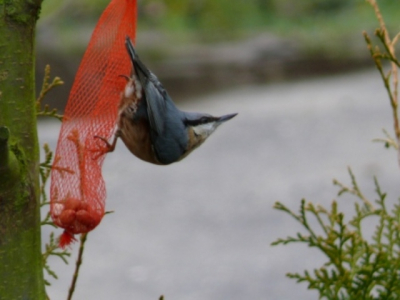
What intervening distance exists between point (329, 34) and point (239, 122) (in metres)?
4.22

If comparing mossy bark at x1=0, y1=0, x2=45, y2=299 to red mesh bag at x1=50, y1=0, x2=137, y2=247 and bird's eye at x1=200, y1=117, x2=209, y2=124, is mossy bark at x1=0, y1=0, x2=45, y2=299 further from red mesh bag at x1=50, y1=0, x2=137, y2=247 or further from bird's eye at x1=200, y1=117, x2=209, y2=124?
bird's eye at x1=200, y1=117, x2=209, y2=124

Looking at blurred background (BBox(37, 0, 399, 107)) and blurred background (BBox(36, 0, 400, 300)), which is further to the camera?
blurred background (BBox(37, 0, 399, 107))

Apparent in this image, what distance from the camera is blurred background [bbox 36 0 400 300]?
4.78 metres

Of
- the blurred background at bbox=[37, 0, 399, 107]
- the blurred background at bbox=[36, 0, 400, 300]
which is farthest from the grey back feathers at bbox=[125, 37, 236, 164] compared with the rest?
the blurred background at bbox=[37, 0, 399, 107]

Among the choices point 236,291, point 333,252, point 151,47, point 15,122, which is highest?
point 15,122

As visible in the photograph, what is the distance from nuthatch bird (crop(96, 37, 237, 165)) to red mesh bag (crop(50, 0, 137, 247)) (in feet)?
0.14

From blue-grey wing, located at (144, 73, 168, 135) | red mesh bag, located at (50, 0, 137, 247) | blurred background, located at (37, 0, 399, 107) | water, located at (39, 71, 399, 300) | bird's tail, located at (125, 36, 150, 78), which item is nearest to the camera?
red mesh bag, located at (50, 0, 137, 247)

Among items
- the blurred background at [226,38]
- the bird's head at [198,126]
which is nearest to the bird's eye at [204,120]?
the bird's head at [198,126]

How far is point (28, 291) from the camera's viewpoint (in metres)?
1.23

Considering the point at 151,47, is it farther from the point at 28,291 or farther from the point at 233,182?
the point at 28,291

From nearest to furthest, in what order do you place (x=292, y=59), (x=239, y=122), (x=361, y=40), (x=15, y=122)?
(x=15, y=122), (x=239, y=122), (x=292, y=59), (x=361, y=40)

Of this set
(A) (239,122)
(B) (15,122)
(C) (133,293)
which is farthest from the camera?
(A) (239,122)

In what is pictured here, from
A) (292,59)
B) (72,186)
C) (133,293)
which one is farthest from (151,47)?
(72,186)

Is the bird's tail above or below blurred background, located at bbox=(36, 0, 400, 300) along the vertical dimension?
above
